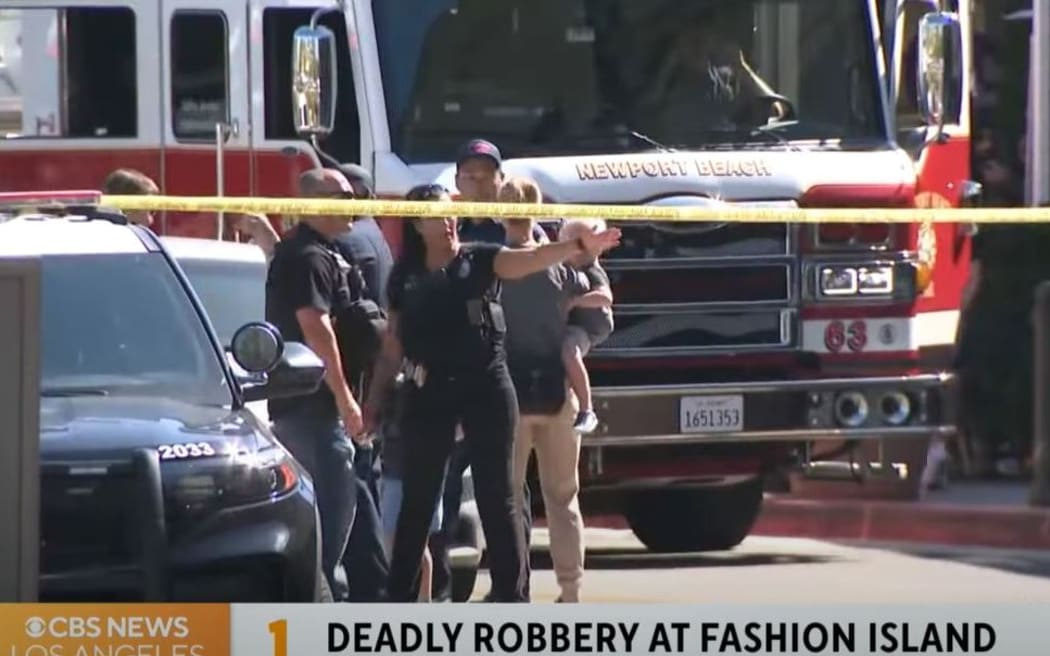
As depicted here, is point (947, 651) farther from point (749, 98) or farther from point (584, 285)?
point (749, 98)

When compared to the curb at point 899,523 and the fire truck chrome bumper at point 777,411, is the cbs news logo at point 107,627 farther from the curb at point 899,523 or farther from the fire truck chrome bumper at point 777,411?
the curb at point 899,523

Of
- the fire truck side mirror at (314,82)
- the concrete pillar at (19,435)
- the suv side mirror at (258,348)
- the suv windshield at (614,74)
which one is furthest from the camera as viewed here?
the fire truck side mirror at (314,82)

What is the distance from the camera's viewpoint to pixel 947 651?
6230 millimetres

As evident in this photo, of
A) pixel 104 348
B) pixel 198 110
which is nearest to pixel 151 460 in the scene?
pixel 104 348

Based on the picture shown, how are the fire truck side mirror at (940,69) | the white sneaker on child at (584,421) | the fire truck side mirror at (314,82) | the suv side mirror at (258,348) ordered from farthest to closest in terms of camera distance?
1. the fire truck side mirror at (940,69)
2. the fire truck side mirror at (314,82)
3. the white sneaker on child at (584,421)
4. the suv side mirror at (258,348)

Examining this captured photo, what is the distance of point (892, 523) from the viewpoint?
20.2ft

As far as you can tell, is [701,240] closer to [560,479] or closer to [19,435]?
[560,479]

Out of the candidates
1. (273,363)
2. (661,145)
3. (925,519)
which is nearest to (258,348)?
(273,363)

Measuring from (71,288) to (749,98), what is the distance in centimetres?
226

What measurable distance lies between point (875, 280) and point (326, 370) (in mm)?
1566

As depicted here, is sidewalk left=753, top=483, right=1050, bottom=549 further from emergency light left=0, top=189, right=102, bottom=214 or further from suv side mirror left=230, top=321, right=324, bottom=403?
emergency light left=0, top=189, right=102, bottom=214

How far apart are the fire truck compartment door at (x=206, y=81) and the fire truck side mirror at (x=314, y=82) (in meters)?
0.20

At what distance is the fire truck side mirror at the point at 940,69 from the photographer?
727 centimetres

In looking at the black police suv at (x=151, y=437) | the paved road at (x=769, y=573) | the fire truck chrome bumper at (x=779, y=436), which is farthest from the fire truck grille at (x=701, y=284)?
the black police suv at (x=151, y=437)
